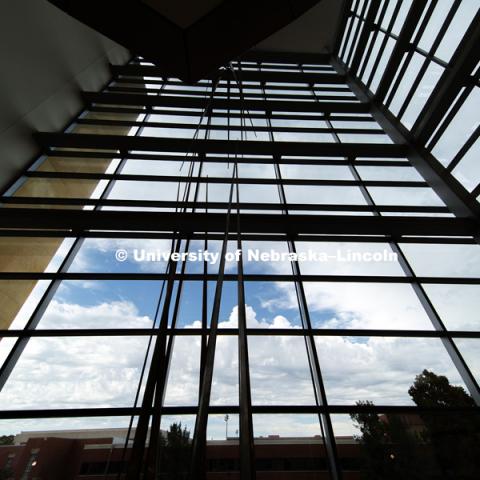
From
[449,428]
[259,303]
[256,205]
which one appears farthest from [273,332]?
[256,205]

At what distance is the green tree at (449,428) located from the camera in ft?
9.08

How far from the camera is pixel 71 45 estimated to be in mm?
6238

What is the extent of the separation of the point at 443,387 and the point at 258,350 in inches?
88.1

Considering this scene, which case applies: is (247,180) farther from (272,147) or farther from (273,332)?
(273,332)

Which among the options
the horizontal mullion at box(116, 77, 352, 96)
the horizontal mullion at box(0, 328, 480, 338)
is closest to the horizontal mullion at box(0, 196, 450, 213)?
the horizontal mullion at box(0, 328, 480, 338)

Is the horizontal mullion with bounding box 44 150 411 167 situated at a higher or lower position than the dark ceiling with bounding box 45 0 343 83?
higher

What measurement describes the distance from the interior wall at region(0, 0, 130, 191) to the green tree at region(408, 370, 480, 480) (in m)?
6.99

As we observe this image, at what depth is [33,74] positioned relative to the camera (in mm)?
5141

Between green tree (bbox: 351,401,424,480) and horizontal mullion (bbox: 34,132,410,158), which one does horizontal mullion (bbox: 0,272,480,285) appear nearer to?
green tree (bbox: 351,401,424,480)

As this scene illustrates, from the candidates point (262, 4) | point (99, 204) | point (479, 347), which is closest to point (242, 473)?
point (262, 4)

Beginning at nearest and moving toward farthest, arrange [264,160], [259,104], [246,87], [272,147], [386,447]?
[386,447] < [272,147] < [264,160] < [259,104] < [246,87]

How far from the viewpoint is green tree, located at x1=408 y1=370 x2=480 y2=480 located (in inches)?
109

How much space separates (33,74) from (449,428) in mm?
8203

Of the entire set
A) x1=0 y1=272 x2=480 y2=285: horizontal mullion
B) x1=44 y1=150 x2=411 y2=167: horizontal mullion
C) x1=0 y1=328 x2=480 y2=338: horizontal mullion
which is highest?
x1=44 y1=150 x2=411 y2=167: horizontal mullion
